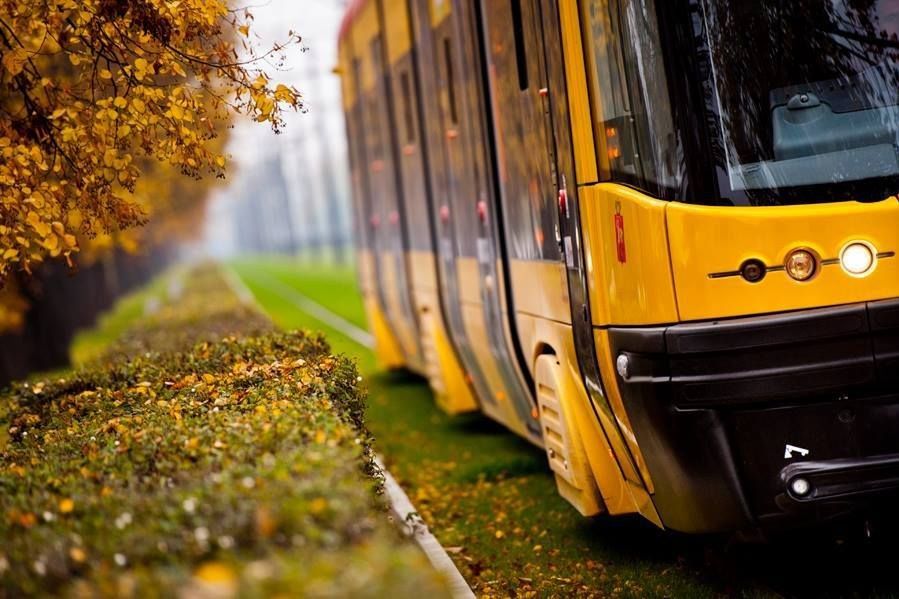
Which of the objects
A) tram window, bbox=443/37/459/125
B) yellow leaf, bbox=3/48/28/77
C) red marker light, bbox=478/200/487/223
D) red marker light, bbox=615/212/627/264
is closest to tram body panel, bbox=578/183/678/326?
red marker light, bbox=615/212/627/264

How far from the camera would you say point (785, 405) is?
6238mm

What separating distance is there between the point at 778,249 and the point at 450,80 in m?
4.73

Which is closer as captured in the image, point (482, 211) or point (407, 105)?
point (482, 211)

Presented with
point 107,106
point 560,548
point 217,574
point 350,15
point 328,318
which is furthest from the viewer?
point 328,318

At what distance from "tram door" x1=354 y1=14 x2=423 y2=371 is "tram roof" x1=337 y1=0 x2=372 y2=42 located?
7.6 inches

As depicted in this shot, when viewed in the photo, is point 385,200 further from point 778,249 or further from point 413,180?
point 778,249

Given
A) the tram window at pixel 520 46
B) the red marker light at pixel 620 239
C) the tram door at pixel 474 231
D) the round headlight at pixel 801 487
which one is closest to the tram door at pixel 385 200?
the tram door at pixel 474 231

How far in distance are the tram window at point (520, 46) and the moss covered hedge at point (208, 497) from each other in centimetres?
183

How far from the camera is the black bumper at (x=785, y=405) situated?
20.3ft

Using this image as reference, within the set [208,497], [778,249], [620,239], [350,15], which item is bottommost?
[208,497]

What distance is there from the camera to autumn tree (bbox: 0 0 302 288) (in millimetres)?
7375

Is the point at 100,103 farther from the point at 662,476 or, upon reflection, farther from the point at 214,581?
the point at 214,581

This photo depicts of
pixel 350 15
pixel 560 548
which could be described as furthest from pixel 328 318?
pixel 560 548

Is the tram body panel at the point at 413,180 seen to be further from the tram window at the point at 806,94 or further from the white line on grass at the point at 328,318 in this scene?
the tram window at the point at 806,94
